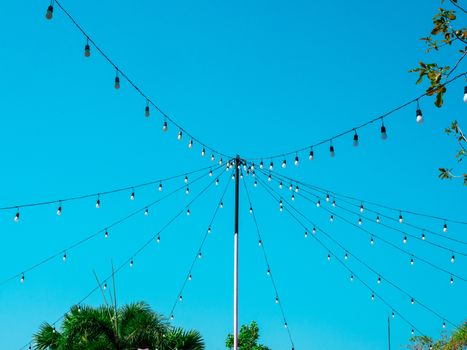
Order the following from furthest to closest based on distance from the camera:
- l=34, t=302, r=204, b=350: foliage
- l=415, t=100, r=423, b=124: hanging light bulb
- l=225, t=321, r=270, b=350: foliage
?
1. l=225, t=321, r=270, b=350: foliage
2. l=34, t=302, r=204, b=350: foliage
3. l=415, t=100, r=423, b=124: hanging light bulb

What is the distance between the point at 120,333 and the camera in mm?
22984

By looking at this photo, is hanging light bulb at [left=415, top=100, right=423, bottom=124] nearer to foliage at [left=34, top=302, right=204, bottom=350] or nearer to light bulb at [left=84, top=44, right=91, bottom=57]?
light bulb at [left=84, top=44, right=91, bottom=57]

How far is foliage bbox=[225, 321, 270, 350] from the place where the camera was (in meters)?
43.3

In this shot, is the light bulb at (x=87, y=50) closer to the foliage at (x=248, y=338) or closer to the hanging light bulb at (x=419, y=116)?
the hanging light bulb at (x=419, y=116)

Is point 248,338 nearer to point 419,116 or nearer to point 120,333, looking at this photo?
point 120,333

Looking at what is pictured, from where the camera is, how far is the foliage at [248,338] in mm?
43312

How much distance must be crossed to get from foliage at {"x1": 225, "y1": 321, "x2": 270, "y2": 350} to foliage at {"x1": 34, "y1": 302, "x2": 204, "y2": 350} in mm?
20856

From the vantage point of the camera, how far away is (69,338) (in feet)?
74.4

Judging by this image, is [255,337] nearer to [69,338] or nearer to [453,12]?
[69,338]

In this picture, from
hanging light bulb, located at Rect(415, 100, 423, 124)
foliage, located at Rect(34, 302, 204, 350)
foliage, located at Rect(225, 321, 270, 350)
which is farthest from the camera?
foliage, located at Rect(225, 321, 270, 350)

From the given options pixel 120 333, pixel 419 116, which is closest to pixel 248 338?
pixel 120 333

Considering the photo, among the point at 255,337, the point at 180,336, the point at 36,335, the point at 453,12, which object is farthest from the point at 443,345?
the point at 453,12

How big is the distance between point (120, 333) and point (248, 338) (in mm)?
21691

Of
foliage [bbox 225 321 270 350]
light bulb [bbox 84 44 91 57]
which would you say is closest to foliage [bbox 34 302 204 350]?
light bulb [bbox 84 44 91 57]
